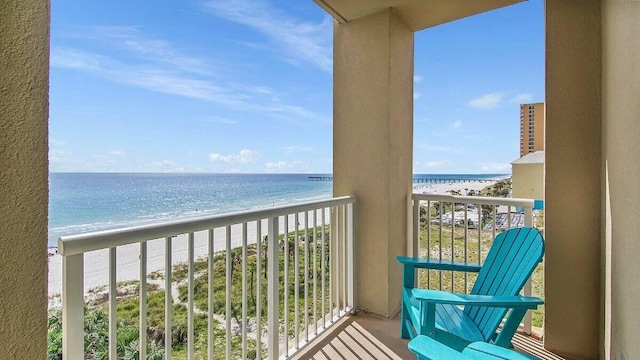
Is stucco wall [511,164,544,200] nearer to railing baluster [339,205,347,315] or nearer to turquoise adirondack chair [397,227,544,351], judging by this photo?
turquoise adirondack chair [397,227,544,351]

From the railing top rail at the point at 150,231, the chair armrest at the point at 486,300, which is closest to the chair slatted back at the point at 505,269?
the chair armrest at the point at 486,300

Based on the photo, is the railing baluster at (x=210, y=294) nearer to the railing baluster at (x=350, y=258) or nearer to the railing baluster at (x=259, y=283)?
the railing baluster at (x=259, y=283)

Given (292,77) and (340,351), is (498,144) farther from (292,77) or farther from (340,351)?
(340,351)

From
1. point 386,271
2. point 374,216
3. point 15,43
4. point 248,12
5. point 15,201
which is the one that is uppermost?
point 248,12

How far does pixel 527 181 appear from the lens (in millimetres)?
2910

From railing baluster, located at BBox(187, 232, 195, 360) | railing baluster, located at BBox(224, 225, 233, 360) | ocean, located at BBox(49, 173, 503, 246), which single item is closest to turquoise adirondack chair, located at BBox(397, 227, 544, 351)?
railing baluster, located at BBox(224, 225, 233, 360)

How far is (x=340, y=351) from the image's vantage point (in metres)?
2.27

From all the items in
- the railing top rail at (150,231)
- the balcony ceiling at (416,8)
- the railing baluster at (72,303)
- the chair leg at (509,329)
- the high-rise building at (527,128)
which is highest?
the balcony ceiling at (416,8)

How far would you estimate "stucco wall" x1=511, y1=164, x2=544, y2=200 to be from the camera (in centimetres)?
270

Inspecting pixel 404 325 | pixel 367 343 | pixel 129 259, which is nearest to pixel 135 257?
pixel 129 259

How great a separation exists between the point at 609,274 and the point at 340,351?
168 cm

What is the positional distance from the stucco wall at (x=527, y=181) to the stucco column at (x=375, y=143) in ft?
3.23

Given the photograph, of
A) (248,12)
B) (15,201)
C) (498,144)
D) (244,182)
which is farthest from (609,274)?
(244,182)

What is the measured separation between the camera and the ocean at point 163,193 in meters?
13.7
